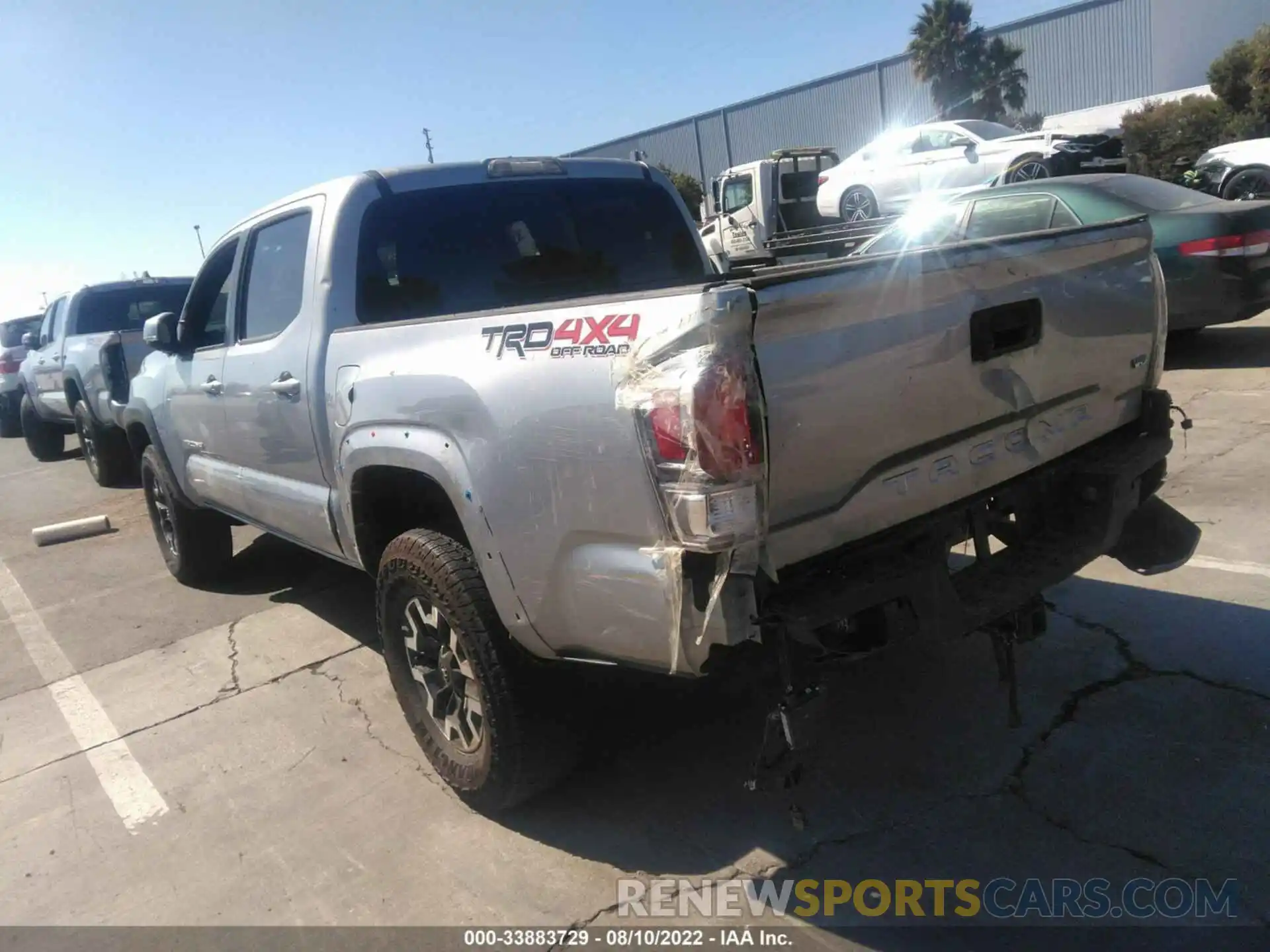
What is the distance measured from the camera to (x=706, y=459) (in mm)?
2209

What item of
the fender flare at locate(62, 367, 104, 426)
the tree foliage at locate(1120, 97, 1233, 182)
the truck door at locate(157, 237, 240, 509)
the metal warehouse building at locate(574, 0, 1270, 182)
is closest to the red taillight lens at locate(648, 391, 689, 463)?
the truck door at locate(157, 237, 240, 509)

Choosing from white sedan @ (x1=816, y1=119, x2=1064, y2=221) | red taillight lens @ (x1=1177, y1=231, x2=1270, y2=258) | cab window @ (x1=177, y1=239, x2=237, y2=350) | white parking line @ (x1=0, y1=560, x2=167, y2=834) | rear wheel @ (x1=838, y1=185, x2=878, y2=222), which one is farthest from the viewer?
rear wheel @ (x1=838, y1=185, x2=878, y2=222)

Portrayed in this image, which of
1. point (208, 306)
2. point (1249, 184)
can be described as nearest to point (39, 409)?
point (208, 306)

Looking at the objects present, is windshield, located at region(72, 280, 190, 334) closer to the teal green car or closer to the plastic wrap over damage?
the teal green car

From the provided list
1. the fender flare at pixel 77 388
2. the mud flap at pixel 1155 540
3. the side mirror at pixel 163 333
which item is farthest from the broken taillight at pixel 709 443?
the fender flare at pixel 77 388

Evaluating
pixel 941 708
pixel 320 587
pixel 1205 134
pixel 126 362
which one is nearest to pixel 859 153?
pixel 1205 134

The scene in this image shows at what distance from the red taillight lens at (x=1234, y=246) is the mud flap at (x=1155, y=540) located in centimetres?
509

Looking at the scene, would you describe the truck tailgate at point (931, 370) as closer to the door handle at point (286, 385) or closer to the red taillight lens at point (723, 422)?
the red taillight lens at point (723, 422)

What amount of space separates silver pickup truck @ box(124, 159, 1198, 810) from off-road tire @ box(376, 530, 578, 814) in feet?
0.03

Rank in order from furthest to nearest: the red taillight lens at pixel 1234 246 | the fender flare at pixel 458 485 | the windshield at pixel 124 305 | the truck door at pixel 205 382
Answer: the windshield at pixel 124 305 → the red taillight lens at pixel 1234 246 → the truck door at pixel 205 382 → the fender flare at pixel 458 485

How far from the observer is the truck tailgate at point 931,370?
234 cm

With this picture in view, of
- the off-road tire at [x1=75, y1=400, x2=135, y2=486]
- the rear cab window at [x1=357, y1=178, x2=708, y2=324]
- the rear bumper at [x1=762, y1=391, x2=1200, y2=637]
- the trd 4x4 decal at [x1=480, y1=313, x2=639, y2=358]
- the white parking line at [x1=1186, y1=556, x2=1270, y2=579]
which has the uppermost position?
the rear cab window at [x1=357, y1=178, x2=708, y2=324]

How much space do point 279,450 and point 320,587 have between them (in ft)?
6.67

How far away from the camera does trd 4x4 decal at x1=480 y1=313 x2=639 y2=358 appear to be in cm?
238
